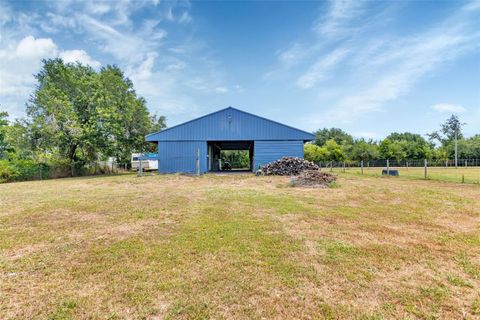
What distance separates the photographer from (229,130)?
19219 millimetres

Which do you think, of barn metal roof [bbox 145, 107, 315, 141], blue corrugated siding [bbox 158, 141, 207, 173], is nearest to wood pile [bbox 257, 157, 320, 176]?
barn metal roof [bbox 145, 107, 315, 141]

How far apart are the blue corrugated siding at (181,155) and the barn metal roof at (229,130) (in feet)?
1.38

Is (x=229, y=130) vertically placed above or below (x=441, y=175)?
above

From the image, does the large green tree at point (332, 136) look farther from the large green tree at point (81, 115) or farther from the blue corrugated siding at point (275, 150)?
the large green tree at point (81, 115)

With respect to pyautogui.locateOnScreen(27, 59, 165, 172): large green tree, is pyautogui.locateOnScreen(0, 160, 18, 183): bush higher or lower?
lower

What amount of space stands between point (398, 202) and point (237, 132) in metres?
13.5

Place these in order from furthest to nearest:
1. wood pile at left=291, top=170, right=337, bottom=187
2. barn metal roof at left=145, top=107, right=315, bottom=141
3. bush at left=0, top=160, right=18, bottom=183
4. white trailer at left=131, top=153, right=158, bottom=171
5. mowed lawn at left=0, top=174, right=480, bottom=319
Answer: white trailer at left=131, top=153, right=158, bottom=171 < barn metal roof at left=145, top=107, right=315, bottom=141 < bush at left=0, top=160, right=18, bottom=183 < wood pile at left=291, top=170, right=337, bottom=187 < mowed lawn at left=0, top=174, right=480, bottom=319

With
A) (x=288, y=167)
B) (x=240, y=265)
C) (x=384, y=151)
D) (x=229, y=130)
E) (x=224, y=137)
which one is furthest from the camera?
(x=384, y=151)

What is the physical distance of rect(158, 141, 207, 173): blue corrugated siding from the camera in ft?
63.6

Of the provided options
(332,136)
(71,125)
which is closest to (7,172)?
(71,125)

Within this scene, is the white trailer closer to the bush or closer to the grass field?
the bush

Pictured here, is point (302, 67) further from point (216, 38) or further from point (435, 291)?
point (435, 291)

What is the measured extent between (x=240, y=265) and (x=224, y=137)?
16707mm

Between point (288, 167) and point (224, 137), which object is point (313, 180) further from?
point (224, 137)
